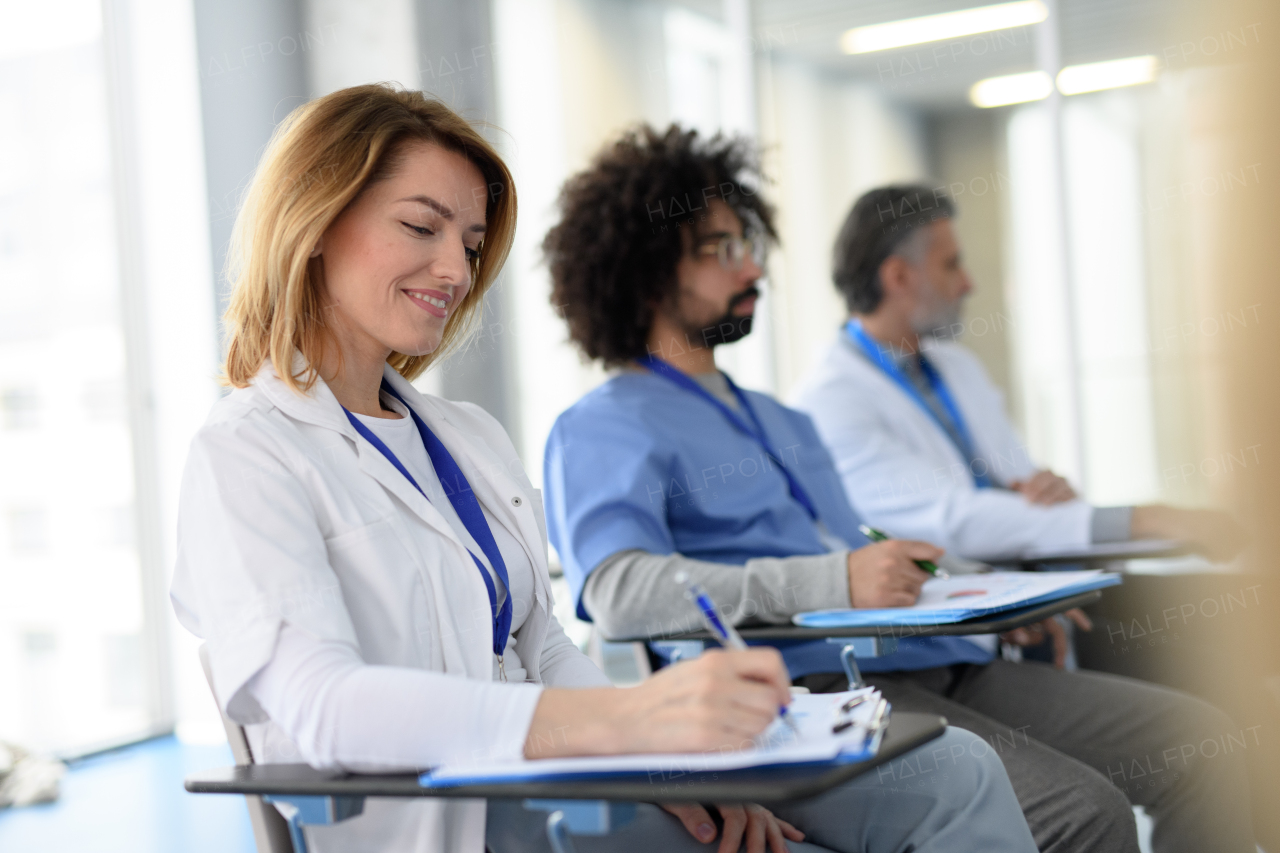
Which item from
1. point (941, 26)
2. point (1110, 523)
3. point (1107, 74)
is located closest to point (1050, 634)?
point (1110, 523)

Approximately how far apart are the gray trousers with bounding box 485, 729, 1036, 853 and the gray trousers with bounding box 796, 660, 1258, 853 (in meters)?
0.37

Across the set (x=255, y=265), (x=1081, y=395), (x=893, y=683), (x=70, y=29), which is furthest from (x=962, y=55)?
(x=255, y=265)

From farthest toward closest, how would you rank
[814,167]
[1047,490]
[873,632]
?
[814,167] → [1047,490] → [873,632]

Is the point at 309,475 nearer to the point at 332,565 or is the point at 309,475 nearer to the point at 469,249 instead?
the point at 332,565

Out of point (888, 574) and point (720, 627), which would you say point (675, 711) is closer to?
point (720, 627)

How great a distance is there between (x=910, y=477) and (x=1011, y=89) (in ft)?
10.9

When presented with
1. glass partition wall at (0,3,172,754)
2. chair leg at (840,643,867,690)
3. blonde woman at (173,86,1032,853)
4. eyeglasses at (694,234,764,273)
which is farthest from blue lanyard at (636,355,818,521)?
glass partition wall at (0,3,172,754)

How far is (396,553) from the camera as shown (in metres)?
1.21

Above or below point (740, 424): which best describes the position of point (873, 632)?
below

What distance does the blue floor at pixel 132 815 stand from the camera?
3008 mm

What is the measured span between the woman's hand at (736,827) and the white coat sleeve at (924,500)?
1365mm

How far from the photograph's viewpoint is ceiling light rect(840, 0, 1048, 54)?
16.8 ft

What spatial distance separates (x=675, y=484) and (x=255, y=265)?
91 centimetres

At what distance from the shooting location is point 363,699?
1023 mm
